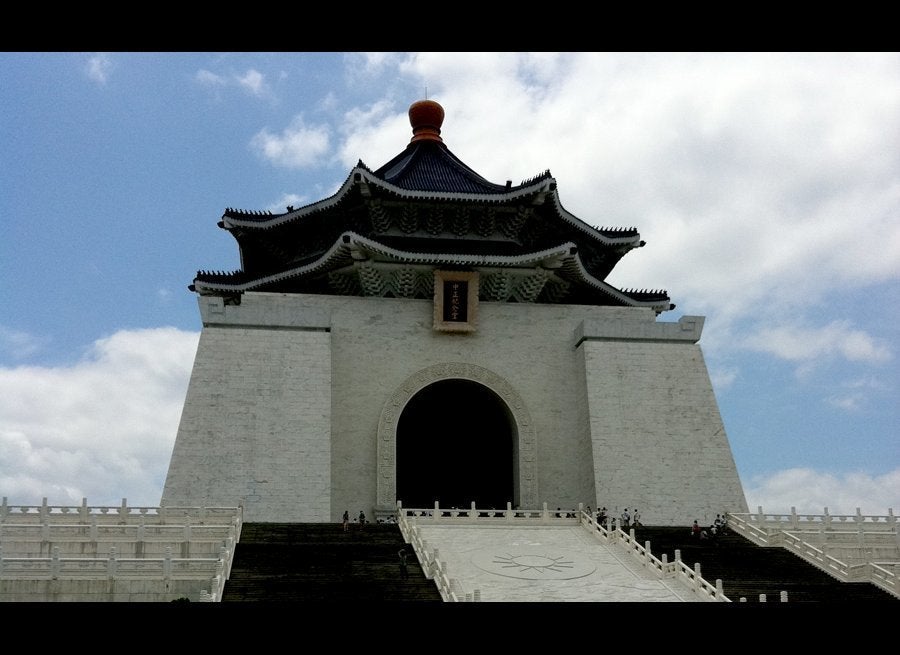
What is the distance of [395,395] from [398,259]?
375cm

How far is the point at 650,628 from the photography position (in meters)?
2.19

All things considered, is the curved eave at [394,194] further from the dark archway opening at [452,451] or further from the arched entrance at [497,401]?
the dark archway opening at [452,451]

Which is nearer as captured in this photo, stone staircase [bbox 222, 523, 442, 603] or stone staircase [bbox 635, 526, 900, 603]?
stone staircase [bbox 222, 523, 442, 603]

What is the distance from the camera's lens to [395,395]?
27.7m

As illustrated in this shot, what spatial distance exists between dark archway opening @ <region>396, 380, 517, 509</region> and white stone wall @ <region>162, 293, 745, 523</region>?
6.24 ft

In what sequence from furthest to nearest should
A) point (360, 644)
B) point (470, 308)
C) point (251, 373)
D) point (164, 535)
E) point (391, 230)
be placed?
1. point (391, 230)
2. point (470, 308)
3. point (251, 373)
4. point (164, 535)
5. point (360, 644)

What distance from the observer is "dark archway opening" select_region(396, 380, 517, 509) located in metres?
29.8

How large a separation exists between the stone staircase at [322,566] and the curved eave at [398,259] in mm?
8095

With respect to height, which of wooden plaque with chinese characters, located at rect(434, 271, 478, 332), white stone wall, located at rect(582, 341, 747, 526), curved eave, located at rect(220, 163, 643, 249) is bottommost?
white stone wall, located at rect(582, 341, 747, 526)

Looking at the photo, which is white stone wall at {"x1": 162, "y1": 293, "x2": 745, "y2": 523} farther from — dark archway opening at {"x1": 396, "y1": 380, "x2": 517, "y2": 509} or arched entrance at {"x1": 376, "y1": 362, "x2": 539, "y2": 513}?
dark archway opening at {"x1": 396, "y1": 380, "x2": 517, "y2": 509}

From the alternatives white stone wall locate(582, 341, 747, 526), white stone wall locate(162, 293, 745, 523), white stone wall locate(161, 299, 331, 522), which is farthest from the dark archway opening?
white stone wall locate(161, 299, 331, 522)

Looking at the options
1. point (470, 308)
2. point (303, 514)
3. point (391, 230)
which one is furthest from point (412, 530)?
point (391, 230)

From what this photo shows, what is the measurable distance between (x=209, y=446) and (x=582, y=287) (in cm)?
1226
